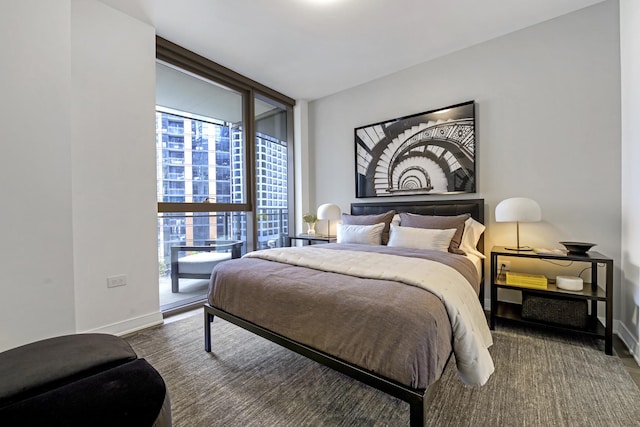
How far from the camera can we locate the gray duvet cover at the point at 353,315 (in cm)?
120


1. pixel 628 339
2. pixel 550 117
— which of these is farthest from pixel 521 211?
pixel 628 339

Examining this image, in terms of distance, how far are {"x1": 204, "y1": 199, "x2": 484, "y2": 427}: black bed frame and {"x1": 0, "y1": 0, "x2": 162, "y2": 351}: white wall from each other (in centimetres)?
103

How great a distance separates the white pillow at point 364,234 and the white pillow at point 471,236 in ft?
2.71

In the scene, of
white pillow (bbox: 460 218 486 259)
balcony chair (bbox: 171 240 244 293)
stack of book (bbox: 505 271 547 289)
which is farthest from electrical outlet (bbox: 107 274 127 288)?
stack of book (bbox: 505 271 547 289)

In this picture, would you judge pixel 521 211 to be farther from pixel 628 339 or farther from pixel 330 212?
pixel 330 212

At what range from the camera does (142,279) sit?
8.94 ft

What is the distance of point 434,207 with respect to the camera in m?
3.21

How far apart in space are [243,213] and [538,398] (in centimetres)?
347

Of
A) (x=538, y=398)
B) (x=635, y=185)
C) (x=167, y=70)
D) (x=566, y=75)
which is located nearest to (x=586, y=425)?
(x=538, y=398)

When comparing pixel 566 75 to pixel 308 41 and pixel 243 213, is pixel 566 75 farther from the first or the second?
pixel 243 213

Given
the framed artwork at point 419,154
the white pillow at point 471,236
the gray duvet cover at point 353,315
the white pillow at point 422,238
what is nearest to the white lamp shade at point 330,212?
the framed artwork at point 419,154

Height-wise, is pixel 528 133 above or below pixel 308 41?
below

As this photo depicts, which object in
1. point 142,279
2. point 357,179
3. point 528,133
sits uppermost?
point 528,133

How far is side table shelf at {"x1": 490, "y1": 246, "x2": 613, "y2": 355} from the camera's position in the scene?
2062mm
